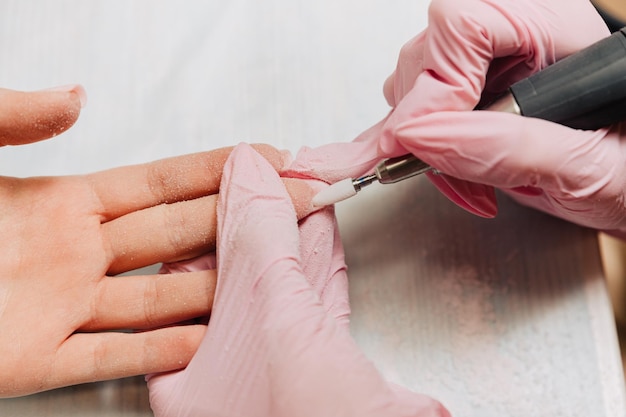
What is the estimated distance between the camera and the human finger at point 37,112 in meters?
0.69

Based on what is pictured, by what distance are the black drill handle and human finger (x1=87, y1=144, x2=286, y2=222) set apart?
33 cm

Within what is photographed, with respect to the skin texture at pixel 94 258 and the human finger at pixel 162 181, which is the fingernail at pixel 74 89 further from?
the human finger at pixel 162 181

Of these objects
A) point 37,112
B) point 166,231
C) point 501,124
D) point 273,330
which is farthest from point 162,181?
point 501,124

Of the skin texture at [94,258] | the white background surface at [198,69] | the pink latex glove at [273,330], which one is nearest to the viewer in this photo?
the pink latex glove at [273,330]

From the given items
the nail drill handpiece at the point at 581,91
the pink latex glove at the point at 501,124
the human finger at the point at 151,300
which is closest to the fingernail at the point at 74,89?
the human finger at the point at 151,300

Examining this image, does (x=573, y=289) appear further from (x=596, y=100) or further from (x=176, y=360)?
(x=176, y=360)

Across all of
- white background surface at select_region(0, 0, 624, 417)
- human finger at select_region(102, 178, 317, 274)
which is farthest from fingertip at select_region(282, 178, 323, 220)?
white background surface at select_region(0, 0, 624, 417)

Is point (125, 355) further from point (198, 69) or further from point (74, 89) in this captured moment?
point (198, 69)

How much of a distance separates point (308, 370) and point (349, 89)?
50 centimetres

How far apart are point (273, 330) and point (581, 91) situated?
1.38 feet

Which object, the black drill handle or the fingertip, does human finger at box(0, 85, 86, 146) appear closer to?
the fingertip

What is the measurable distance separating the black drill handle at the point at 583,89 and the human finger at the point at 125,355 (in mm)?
477

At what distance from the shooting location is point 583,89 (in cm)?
61

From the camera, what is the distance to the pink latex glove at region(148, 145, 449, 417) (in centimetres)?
60
